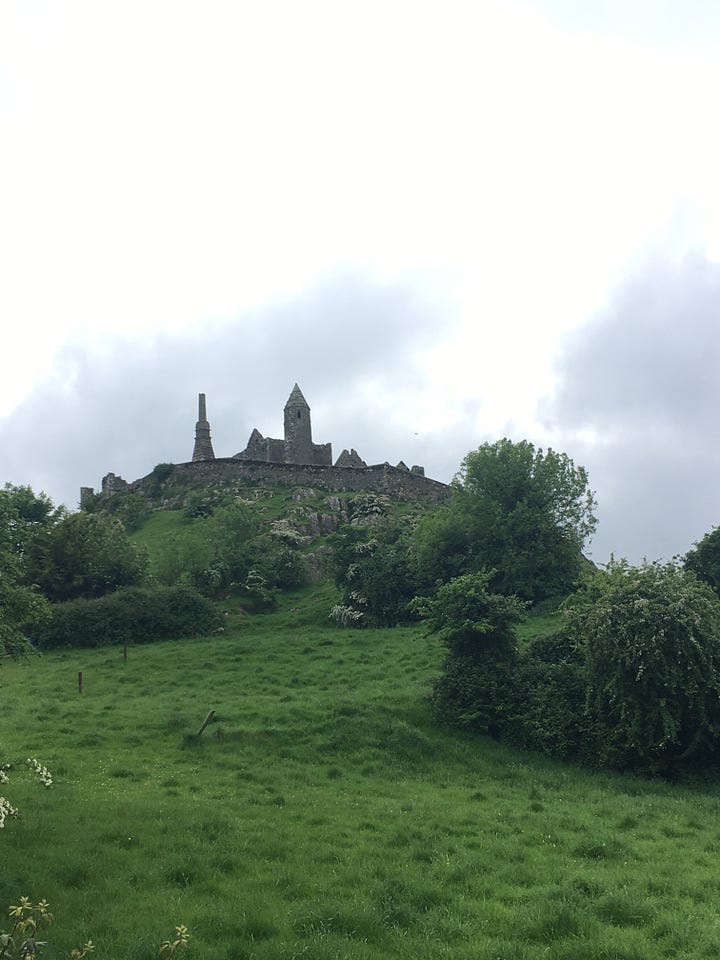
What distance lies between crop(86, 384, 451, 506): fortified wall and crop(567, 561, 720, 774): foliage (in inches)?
2168

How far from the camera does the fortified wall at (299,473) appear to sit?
7981 cm

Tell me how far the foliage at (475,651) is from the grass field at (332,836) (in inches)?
45.8

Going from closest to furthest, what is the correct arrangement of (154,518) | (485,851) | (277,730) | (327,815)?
1. (485,851)
2. (327,815)
3. (277,730)
4. (154,518)

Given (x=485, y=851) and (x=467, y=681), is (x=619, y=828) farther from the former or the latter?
(x=467, y=681)

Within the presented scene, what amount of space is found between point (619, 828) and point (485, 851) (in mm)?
4207

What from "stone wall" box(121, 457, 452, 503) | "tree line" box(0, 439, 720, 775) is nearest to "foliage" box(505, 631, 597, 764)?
"tree line" box(0, 439, 720, 775)

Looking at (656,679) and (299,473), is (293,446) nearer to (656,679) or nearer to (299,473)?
(299,473)

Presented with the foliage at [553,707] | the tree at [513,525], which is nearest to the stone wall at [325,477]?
the tree at [513,525]

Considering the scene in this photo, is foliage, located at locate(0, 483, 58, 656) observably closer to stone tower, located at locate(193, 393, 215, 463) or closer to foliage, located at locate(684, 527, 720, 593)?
foliage, located at locate(684, 527, 720, 593)

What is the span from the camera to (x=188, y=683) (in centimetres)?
3123

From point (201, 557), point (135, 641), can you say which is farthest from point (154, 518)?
point (135, 641)

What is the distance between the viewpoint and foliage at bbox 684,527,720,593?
43.2m

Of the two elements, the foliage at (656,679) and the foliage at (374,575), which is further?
the foliage at (374,575)

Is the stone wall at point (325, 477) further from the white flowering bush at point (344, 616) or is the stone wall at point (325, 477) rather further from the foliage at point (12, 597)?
the foliage at point (12, 597)
